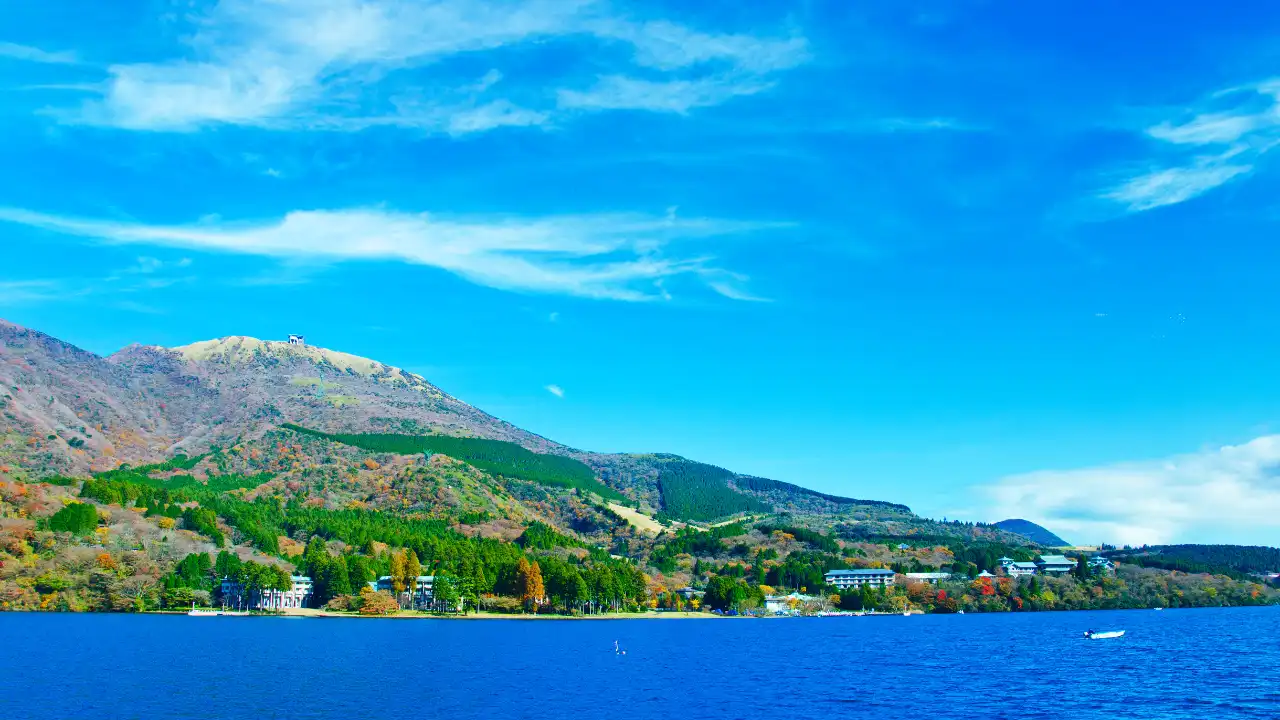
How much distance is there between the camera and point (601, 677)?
380ft

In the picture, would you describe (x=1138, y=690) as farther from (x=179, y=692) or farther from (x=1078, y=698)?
(x=179, y=692)

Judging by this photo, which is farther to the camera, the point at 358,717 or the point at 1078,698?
the point at 1078,698

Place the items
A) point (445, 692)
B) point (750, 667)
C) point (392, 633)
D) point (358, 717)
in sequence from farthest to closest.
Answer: point (392, 633) < point (750, 667) < point (445, 692) < point (358, 717)

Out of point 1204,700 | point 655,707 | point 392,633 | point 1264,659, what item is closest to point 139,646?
point 392,633

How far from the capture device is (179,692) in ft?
304

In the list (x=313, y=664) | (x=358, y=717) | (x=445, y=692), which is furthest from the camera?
(x=313, y=664)

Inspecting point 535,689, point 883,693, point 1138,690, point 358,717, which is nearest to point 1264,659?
point 1138,690

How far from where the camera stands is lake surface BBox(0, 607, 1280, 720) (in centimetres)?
8825

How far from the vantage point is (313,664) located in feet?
396

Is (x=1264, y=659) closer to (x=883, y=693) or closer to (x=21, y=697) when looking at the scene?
(x=883, y=693)

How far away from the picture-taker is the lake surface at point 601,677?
8825 cm

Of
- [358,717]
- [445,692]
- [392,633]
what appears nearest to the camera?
[358,717]

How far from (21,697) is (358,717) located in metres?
33.4

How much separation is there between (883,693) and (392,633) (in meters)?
111
